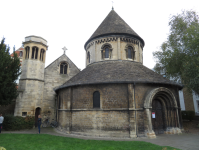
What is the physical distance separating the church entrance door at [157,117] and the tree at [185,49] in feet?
11.7

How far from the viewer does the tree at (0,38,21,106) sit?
12.4 metres

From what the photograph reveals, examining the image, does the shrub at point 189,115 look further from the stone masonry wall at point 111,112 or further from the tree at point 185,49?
the stone masonry wall at point 111,112

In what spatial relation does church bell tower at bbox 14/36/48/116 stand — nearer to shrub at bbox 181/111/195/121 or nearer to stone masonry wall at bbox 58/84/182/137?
stone masonry wall at bbox 58/84/182/137

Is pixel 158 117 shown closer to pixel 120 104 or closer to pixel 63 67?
pixel 120 104

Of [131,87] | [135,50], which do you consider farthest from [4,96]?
[135,50]

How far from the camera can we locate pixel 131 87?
1131 centimetres

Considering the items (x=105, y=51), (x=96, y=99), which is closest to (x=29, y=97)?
(x=96, y=99)

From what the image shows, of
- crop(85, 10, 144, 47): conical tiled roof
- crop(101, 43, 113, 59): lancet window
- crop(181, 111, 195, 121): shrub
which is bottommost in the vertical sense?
crop(181, 111, 195, 121): shrub

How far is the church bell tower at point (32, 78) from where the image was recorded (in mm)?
15797

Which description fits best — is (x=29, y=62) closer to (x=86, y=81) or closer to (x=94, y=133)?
(x=86, y=81)

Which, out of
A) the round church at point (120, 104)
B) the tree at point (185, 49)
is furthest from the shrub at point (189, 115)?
the round church at point (120, 104)

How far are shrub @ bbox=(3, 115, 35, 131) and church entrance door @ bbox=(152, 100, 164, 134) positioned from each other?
1276 centimetres

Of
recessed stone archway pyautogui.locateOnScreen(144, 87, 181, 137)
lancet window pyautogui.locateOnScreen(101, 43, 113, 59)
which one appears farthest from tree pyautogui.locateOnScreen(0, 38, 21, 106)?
recessed stone archway pyautogui.locateOnScreen(144, 87, 181, 137)

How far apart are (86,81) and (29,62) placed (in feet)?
29.9
